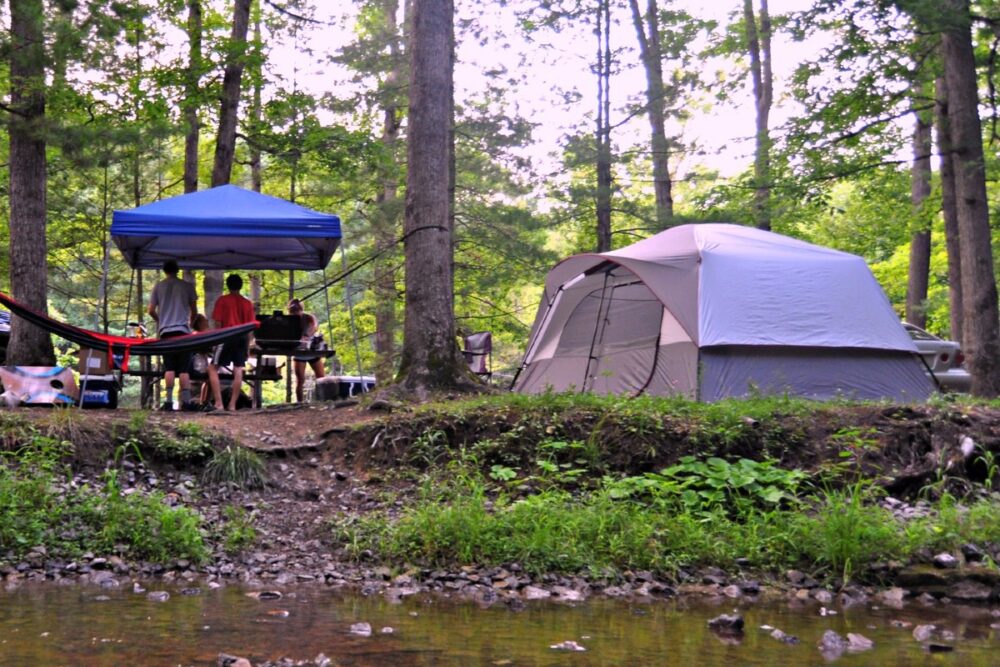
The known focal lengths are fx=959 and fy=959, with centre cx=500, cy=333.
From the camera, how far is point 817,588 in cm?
523

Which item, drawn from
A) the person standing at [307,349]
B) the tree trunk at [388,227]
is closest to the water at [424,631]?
the person standing at [307,349]

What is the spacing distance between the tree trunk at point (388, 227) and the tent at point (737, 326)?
19.5 feet

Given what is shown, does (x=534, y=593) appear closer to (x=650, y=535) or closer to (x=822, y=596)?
(x=650, y=535)

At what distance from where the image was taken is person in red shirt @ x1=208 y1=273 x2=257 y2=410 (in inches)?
366

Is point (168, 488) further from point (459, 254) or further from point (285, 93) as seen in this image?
point (459, 254)

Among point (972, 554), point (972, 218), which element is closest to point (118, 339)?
point (972, 554)

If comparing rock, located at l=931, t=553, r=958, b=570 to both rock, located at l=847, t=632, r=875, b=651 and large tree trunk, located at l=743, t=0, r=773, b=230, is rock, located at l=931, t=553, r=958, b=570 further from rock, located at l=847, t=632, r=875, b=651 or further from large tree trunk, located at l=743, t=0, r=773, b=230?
large tree trunk, located at l=743, t=0, r=773, b=230

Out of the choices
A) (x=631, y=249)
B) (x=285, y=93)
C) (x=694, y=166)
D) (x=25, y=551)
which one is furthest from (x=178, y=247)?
(x=694, y=166)

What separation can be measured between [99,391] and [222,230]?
6.22 ft

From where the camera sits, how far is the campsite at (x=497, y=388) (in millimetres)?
4578

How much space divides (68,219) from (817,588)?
14.8 meters

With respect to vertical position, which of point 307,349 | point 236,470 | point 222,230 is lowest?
point 236,470

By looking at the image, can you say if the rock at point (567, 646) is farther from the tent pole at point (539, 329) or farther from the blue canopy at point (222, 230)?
the tent pole at point (539, 329)

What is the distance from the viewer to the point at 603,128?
53.6ft
